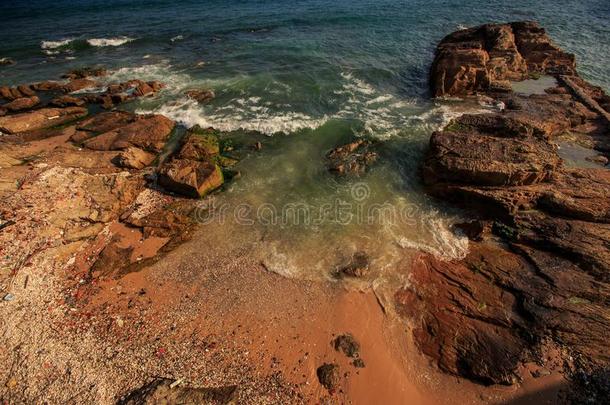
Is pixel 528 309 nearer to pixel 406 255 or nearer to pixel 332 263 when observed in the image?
pixel 406 255

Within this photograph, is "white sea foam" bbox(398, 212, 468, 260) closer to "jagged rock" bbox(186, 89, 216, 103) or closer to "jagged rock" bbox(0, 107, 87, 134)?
"jagged rock" bbox(186, 89, 216, 103)

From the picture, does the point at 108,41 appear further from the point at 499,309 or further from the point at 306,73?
the point at 499,309

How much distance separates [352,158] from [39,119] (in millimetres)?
22510

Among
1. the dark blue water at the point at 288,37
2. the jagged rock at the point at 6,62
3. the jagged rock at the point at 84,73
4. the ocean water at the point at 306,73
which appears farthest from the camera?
the jagged rock at the point at 6,62

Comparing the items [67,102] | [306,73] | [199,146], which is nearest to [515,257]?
[199,146]

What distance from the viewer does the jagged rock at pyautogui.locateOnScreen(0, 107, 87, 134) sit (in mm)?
Answer: 22000

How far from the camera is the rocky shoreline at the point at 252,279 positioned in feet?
35.0

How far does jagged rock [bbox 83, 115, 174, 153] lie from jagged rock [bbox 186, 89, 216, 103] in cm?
458

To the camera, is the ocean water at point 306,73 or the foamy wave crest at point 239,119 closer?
the ocean water at point 306,73

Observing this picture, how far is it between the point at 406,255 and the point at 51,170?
1928 cm

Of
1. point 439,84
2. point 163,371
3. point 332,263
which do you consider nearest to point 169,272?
point 163,371

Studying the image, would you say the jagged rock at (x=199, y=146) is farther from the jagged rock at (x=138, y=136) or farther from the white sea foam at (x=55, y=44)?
the white sea foam at (x=55, y=44)

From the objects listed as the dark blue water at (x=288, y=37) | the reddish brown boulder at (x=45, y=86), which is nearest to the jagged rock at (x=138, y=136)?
the dark blue water at (x=288, y=37)

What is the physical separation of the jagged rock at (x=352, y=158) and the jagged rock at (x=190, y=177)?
6810 millimetres
